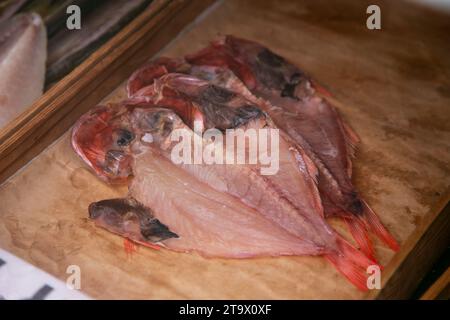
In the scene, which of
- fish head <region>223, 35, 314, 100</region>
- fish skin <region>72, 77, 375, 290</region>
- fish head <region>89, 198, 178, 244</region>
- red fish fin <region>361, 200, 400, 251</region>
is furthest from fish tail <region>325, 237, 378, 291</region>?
fish head <region>223, 35, 314, 100</region>

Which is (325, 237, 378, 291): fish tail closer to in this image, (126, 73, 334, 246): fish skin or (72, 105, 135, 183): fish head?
(126, 73, 334, 246): fish skin

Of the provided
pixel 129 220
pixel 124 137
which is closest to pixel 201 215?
pixel 129 220

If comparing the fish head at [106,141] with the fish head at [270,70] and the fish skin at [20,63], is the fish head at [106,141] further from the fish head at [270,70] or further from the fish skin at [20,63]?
the fish head at [270,70]

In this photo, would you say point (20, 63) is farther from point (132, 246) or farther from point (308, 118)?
point (308, 118)

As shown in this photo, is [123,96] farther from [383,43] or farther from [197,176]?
[383,43]
